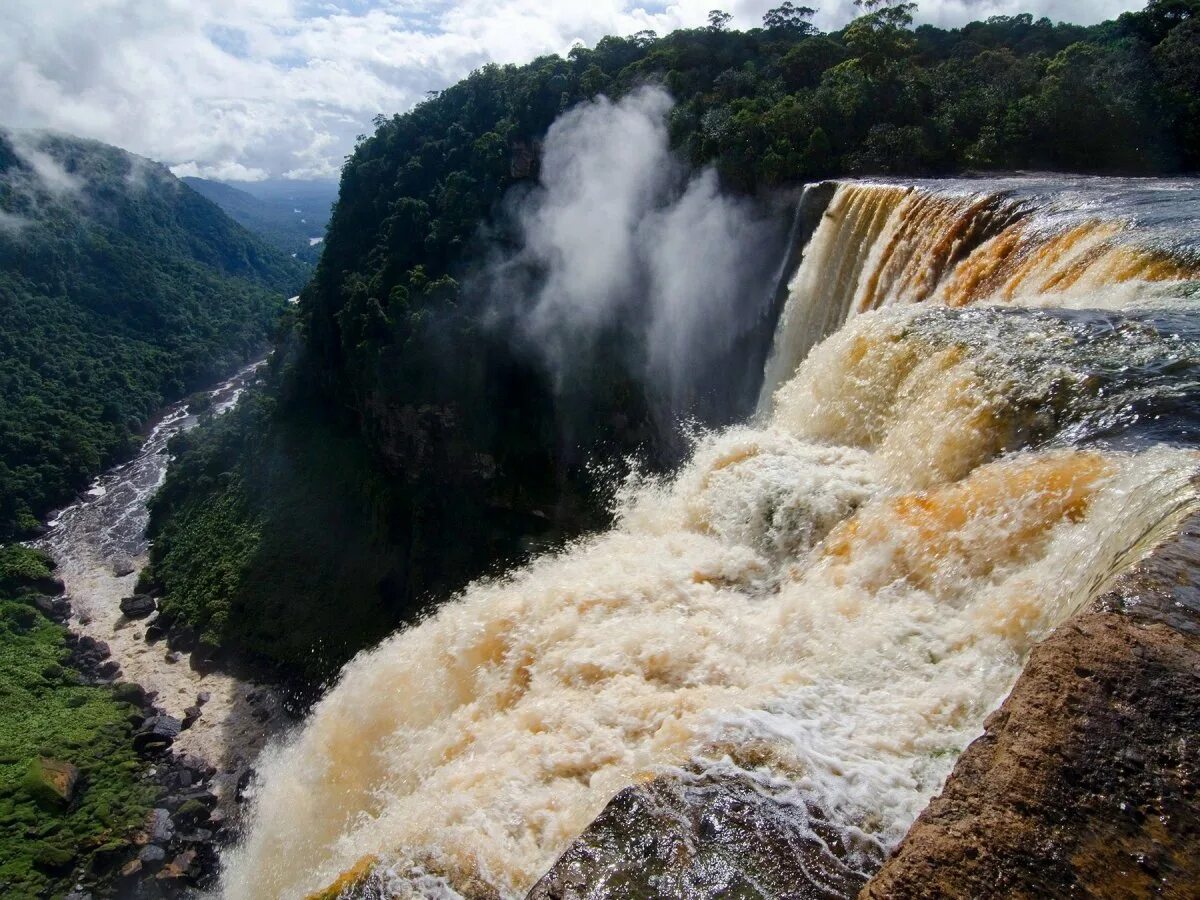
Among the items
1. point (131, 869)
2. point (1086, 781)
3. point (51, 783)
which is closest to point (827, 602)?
point (1086, 781)

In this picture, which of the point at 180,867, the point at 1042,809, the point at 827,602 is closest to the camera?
the point at 1042,809

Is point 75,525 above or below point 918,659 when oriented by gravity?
below

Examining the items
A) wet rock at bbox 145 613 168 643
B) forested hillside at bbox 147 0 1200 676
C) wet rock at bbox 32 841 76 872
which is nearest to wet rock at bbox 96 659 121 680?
wet rock at bbox 145 613 168 643

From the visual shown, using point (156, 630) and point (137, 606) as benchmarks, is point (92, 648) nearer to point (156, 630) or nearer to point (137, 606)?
point (156, 630)

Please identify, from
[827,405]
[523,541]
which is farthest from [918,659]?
[523,541]

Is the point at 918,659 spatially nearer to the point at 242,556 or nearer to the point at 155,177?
the point at 242,556
